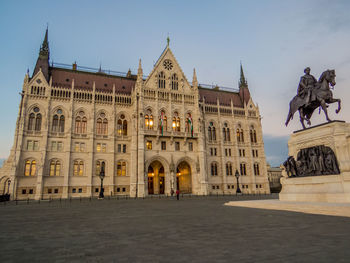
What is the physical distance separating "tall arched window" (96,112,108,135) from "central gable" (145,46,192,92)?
10258mm

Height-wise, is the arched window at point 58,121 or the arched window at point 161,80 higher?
the arched window at point 161,80

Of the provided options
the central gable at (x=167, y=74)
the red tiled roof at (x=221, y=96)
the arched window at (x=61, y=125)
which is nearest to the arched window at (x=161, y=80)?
the central gable at (x=167, y=74)

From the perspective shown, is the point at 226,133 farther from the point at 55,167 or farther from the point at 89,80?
the point at 55,167

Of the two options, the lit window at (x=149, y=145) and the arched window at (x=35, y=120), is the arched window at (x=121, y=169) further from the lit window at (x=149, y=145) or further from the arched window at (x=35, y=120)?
the arched window at (x=35, y=120)

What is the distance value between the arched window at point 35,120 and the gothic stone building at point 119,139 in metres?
0.15

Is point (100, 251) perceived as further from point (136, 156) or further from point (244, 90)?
point (244, 90)

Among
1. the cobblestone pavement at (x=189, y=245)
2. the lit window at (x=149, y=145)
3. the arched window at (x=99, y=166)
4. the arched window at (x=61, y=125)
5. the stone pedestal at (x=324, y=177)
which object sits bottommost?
the cobblestone pavement at (x=189, y=245)

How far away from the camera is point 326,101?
14.9m

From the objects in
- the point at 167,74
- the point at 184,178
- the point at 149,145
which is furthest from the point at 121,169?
the point at 167,74

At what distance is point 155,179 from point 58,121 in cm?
2043

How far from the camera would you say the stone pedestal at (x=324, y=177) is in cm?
1295

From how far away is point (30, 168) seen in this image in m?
36.0

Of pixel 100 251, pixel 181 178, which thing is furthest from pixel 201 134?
pixel 100 251

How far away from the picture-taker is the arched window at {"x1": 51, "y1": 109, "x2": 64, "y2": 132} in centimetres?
3916
